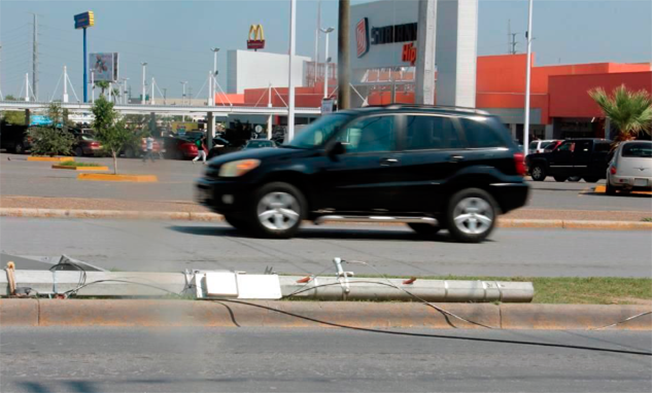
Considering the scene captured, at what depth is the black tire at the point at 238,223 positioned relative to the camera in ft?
43.5

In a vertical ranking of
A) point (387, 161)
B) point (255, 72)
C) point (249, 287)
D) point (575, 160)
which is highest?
point (255, 72)

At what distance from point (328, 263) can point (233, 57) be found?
259ft

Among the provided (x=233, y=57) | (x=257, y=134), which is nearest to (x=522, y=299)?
(x=257, y=134)

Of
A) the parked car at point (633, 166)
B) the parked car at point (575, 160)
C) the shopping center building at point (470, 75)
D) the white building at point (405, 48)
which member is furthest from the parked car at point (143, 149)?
the shopping center building at point (470, 75)

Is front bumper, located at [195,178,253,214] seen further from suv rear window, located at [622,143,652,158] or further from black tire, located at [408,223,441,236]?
suv rear window, located at [622,143,652,158]

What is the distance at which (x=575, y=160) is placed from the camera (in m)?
35.7

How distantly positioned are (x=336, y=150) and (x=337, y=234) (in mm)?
1949

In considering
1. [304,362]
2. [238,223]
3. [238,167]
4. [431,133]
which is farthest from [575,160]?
[304,362]

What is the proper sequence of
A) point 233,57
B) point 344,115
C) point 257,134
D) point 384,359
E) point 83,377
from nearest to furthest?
point 83,377
point 384,359
point 344,115
point 257,134
point 233,57

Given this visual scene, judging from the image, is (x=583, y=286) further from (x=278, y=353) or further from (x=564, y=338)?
(x=278, y=353)

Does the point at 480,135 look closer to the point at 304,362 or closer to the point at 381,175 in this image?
the point at 381,175

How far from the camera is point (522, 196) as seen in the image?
13.3 meters

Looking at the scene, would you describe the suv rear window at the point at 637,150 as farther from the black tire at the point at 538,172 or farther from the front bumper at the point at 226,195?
the front bumper at the point at 226,195

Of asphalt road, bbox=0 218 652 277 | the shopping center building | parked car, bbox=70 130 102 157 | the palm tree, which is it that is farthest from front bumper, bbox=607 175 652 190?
parked car, bbox=70 130 102 157
